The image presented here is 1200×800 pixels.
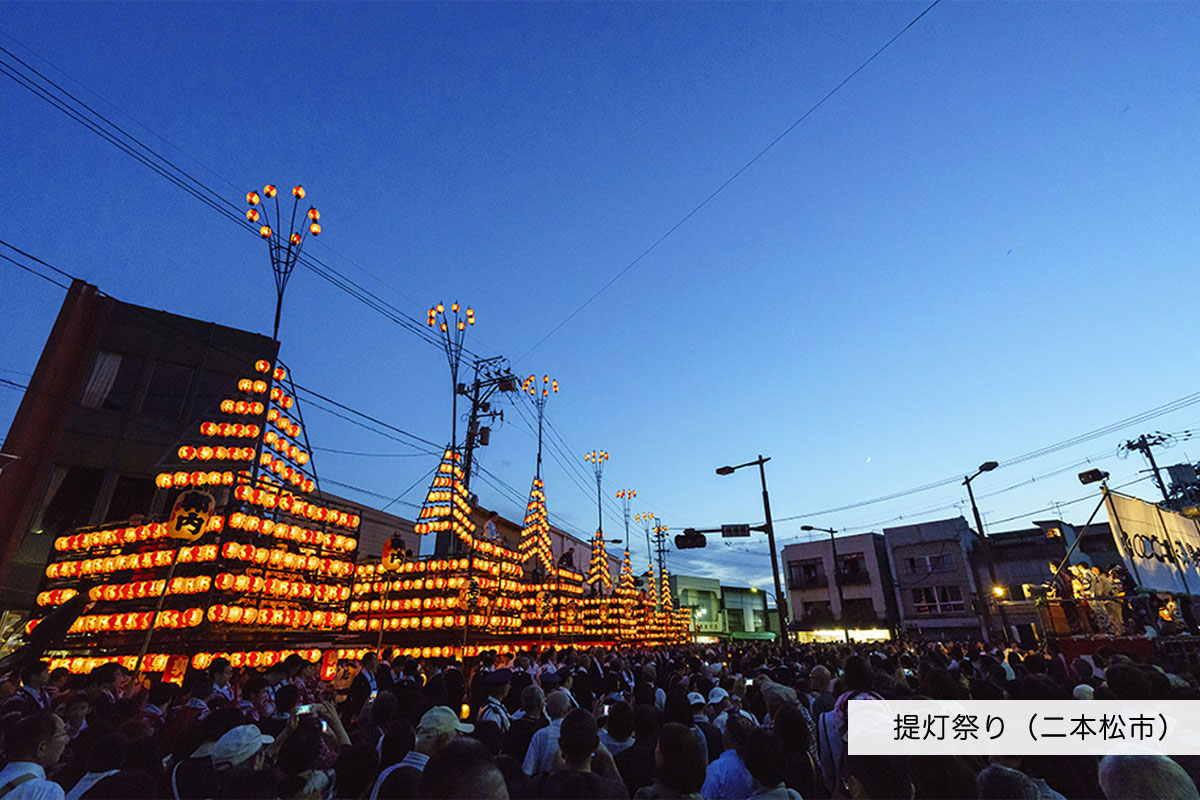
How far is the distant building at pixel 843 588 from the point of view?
4144 centimetres

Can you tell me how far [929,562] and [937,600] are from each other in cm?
270

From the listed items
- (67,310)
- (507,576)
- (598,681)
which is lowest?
(598,681)

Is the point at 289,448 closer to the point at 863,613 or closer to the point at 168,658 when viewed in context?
the point at 168,658

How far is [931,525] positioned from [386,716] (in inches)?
1761

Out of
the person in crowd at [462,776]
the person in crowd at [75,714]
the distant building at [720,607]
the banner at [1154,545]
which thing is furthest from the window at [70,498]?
the distant building at [720,607]

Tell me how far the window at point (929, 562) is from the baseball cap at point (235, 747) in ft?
150

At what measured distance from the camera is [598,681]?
9.46 meters

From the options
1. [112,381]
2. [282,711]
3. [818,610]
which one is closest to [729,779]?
[282,711]

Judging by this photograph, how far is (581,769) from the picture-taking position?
356cm

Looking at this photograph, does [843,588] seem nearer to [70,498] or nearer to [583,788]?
[583,788]

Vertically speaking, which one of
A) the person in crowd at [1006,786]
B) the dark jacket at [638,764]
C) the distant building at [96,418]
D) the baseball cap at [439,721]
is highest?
the distant building at [96,418]

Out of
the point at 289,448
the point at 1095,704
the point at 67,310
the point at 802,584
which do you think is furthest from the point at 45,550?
the point at 802,584

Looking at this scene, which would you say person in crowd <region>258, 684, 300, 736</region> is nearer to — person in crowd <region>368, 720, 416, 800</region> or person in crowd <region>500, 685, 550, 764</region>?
person in crowd <region>368, 720, 416, 800</region>

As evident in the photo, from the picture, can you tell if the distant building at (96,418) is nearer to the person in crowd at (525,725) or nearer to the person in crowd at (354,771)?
the person in crowd at (525,725)
